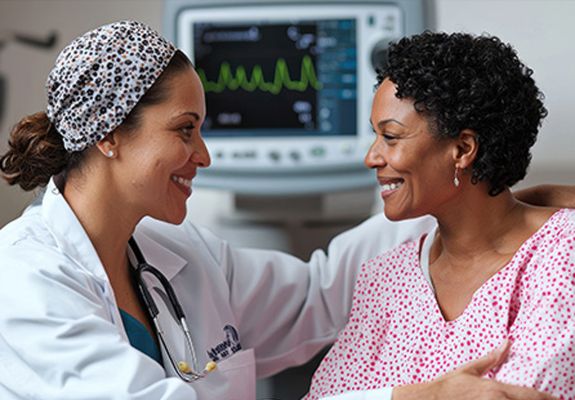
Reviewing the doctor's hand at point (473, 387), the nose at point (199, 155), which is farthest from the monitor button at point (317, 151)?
the doctor's hand at point (473, 387)

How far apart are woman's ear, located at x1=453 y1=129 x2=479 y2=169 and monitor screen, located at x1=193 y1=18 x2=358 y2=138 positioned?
660 mm

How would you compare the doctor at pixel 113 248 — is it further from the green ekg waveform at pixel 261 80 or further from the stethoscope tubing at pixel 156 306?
the green ekg waveform at pixel 261 80

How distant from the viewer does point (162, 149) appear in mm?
1581

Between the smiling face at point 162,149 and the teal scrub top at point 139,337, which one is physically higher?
the smiling face at point 162,149

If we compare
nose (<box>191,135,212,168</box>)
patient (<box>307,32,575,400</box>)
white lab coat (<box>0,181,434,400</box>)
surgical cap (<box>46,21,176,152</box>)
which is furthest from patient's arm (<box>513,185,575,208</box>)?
surgical cap (<box>46,21,176,152</box>)

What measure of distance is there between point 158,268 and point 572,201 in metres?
0.83

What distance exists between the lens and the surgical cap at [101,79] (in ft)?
5.03

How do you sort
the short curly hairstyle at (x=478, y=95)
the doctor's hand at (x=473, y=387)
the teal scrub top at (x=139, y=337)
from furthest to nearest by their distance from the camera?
the teal scrub top at (x=139, y=337), the short curly hairstyle at (x=478, y=95), the doctor's hand at (x=473, y=387)

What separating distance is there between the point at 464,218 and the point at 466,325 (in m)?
0.20

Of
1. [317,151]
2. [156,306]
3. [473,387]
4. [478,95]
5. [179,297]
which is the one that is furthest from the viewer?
[317,151]

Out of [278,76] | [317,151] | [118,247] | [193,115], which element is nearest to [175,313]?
[118,247]

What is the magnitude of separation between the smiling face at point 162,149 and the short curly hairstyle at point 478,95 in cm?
38

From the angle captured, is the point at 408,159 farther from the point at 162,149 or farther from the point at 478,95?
the point at 162,149

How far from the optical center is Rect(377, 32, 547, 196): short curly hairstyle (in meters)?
1.52
